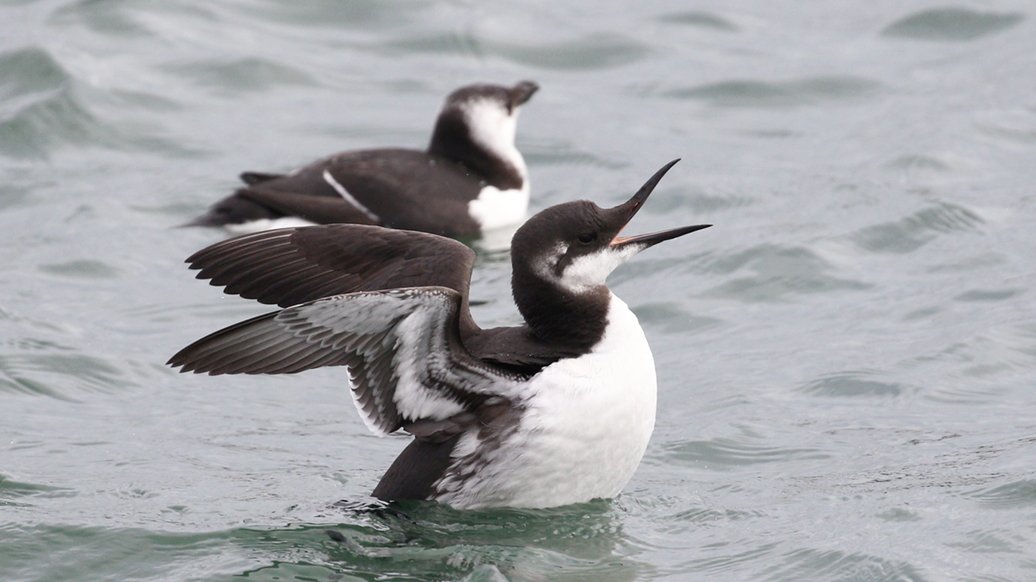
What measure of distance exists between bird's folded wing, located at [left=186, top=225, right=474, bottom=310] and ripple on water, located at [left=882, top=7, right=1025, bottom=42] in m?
8.68

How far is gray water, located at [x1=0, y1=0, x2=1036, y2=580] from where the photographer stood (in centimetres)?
634

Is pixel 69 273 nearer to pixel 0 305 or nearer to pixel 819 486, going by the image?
pixel 0 305

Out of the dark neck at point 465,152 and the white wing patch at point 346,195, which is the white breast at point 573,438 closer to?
the white wing patch at point 346,195

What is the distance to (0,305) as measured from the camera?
938 cm

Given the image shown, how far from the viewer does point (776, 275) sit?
9961mm

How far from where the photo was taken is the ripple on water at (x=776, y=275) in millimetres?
9742

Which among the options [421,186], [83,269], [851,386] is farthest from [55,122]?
[851,386]

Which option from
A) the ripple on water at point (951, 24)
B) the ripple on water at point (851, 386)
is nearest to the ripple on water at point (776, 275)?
the ripple on water at point (851, 386)

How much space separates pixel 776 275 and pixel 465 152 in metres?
2.51

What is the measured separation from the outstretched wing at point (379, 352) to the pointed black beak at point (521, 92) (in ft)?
18.5

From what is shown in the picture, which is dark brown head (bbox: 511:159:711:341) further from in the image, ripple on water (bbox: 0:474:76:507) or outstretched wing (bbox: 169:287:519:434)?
ripple on water (bbox: 0:474:76:507)

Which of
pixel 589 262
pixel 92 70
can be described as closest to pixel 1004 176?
pixel 589 262

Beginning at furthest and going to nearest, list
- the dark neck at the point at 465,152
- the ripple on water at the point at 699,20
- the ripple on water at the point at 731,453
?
the ripple on water at the point at 699,20 < the dark neck at the point at 465,152 < the ripple on water at the point at 731,453

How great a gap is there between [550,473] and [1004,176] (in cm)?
603
